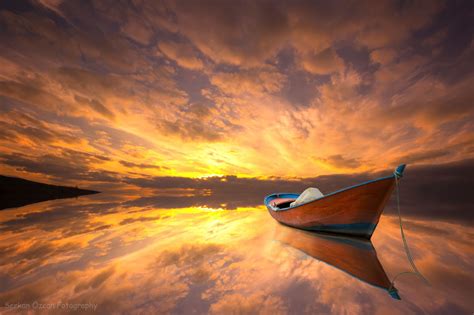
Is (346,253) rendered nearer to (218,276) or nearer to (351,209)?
(351,209)

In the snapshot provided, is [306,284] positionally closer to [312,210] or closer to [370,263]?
[370,263]

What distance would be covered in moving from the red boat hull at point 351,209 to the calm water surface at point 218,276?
1.07 meters

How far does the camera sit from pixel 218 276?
4805 millimetres

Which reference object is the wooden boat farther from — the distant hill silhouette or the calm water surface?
the distant hill silhouette

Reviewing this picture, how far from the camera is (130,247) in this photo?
711cm

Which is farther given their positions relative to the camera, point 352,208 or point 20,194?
point 20,194

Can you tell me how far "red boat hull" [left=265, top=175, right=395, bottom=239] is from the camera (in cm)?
691

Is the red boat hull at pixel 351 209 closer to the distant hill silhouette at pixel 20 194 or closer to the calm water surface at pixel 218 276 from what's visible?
the calm water surface at pixel 218 276

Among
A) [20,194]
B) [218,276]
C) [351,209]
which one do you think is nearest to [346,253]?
[351,209]

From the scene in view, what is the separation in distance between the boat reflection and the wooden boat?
506 millimetres

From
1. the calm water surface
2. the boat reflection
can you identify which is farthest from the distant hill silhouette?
the boat reflection

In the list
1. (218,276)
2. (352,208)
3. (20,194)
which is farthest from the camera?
(20,194)

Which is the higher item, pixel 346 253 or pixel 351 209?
pixel 351 209

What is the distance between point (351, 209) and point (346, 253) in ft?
6.14
